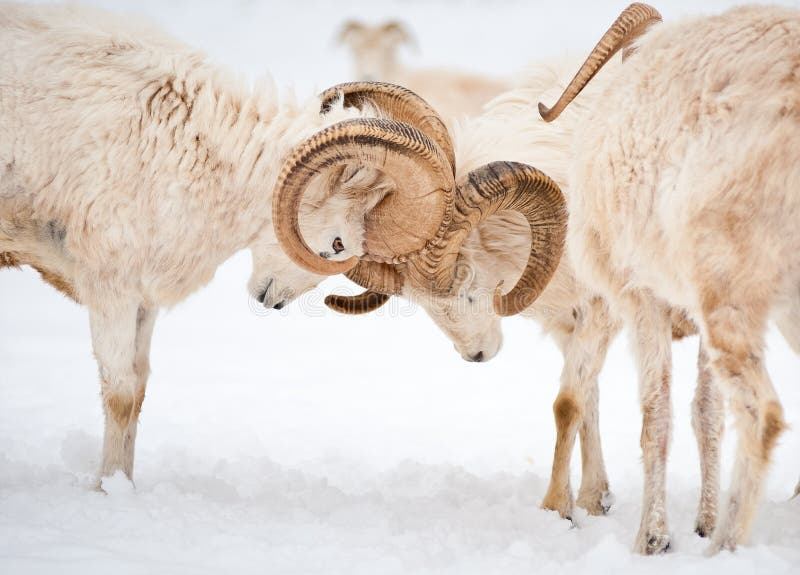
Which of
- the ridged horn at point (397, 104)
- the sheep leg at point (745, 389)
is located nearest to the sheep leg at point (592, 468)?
the ridged horn at point (397, 104)

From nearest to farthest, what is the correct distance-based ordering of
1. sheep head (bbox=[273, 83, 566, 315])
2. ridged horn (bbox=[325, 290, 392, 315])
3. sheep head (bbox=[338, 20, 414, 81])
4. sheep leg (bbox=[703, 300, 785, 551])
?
sheep leg (bbox=[703, 300, 785, 551]) < sheep head (bbox=[273, 83, 566, 315]) < ridged horn (bbox=[325, 290, 392, 315]) < sheep head (bbox=[338, 20, 414, 81])

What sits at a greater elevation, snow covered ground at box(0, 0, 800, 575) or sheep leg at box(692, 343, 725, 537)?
sheep leg at box(692, 343, 725, 537)

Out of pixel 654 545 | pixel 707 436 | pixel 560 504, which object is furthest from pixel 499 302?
pixel 654 545

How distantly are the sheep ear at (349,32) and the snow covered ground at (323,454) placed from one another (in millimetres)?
6952

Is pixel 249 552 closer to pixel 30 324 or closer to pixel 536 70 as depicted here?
pixel 536 70

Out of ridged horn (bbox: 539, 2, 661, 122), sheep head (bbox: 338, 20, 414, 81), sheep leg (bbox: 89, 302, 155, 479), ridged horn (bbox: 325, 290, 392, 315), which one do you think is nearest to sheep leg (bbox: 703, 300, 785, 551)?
ridged horn (bbox: 539, 2, 661, 122)

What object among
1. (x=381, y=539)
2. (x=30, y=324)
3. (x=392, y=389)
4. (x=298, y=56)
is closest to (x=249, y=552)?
(x=381, y=539)

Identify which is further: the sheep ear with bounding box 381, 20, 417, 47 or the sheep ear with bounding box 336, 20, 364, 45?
the sheep ear with bounding box 336, 20, 364, 45

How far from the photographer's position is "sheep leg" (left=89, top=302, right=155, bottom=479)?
5691 mm

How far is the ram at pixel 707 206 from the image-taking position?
371 cm

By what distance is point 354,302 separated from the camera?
6.57 meters

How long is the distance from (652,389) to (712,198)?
1285 millimetres

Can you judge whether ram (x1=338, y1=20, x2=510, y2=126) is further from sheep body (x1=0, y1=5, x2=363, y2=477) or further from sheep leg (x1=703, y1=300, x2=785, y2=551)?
sheep leg (x1=703, y1=300, x2=785, y2=551)

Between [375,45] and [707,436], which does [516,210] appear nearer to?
[707,436]
